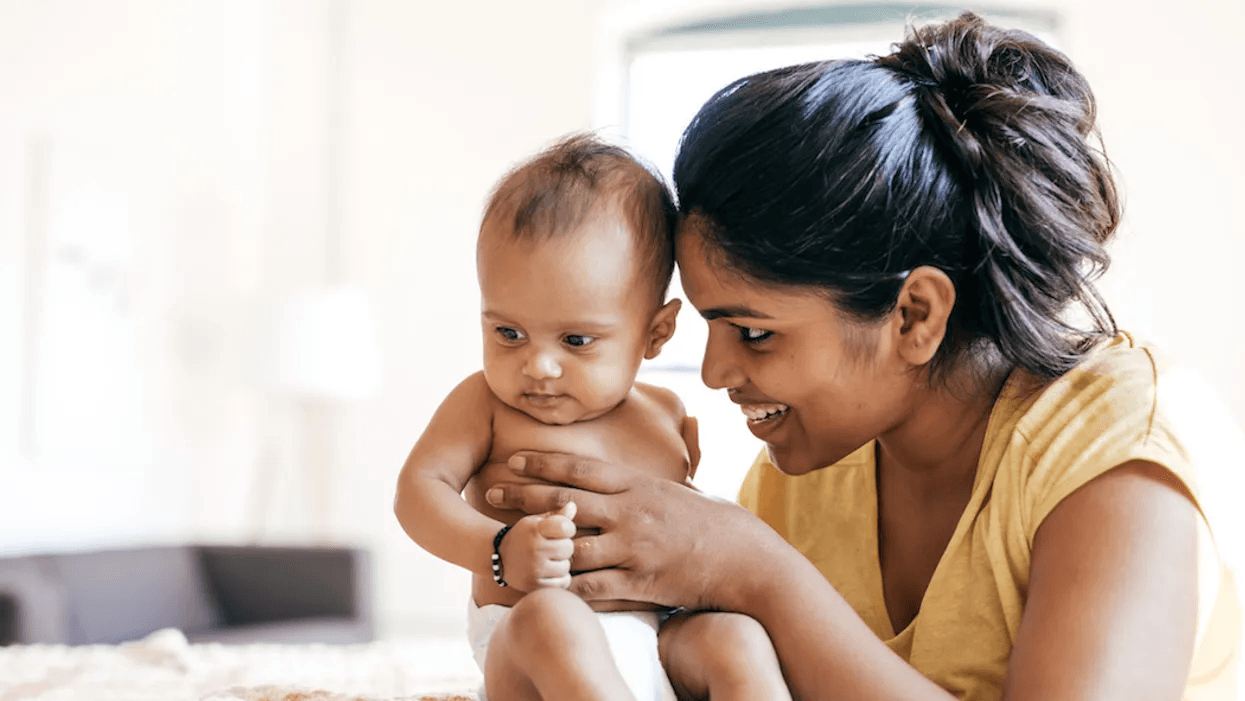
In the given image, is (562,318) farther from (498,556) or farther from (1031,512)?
(1031,512)

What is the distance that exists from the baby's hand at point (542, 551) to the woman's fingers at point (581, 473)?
93mm

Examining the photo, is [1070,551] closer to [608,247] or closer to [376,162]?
[608,247]

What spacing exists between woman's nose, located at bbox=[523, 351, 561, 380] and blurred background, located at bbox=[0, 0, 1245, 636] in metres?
2.98

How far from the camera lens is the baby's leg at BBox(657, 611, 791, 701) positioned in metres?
1.13

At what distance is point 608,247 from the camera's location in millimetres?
1329

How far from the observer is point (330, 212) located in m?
5.27

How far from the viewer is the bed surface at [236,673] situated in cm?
185

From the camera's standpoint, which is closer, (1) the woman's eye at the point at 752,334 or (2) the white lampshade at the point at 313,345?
(1) the woman's eye at the point at 752,334

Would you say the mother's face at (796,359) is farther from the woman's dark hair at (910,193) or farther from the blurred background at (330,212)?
the blurred background at (330,212)

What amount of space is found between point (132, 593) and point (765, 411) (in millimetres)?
3039

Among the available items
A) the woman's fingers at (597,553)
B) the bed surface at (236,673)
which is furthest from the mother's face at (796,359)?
the bed surface at (236,673)

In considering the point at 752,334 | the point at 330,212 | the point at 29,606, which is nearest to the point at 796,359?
the point at 752,334

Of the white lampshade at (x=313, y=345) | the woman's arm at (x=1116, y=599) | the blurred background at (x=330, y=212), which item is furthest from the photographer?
the white lampshade at (x=313, y=345)

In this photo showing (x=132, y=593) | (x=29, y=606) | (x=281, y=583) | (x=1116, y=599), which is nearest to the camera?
(x=1116, y=599)
